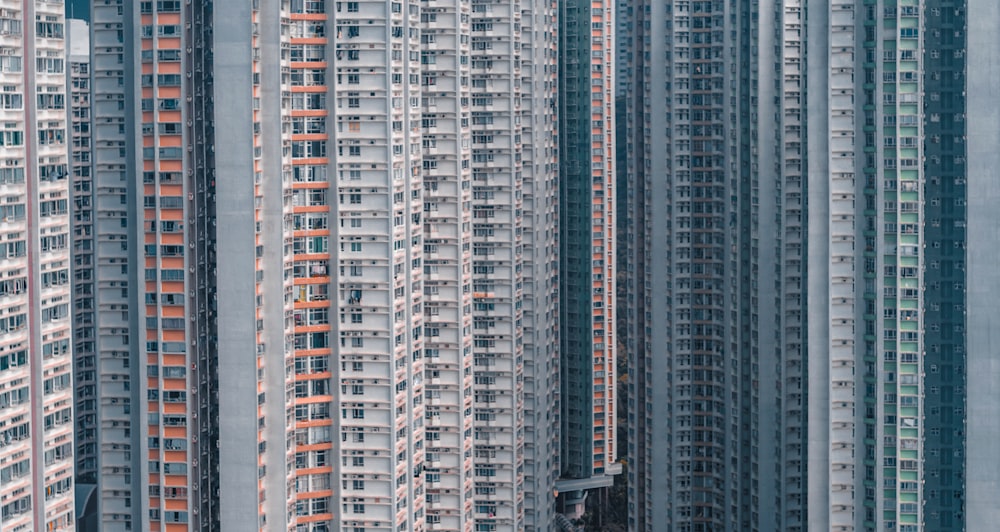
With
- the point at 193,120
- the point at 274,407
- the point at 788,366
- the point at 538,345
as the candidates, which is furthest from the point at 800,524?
the point at 193,120

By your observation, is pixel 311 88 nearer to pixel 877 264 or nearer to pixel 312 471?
pixel 312 471

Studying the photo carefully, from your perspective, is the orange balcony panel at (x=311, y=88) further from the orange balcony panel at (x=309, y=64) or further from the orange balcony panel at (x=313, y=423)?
the orange balcony panel at (x=313, y=423)

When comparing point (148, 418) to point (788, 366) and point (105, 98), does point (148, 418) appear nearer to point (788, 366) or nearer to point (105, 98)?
point (105, 98)

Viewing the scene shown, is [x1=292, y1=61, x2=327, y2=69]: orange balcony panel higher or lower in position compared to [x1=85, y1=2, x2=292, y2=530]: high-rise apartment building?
higher

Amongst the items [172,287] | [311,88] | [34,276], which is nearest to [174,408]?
[172,287]

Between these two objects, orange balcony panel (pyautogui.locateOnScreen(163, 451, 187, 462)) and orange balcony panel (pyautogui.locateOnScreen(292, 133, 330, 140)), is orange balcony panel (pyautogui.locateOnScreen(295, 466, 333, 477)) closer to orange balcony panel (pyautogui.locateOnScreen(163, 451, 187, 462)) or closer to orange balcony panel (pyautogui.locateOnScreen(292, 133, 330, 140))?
orange balcony panel (pyautogui.locateOnScreen(163, 451, 187, 462))

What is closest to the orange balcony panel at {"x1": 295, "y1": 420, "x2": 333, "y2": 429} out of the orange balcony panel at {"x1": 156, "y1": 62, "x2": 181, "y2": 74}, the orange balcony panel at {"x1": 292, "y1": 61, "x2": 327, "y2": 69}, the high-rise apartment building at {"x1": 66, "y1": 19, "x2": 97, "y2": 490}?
the orange balcony panel at {"x1": 292, "y1": 61, "x2": 327, "y2": 69}
